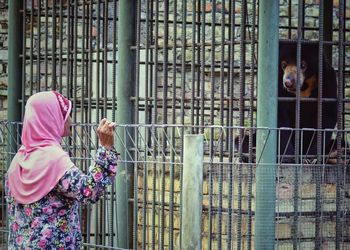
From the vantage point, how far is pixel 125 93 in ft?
21.0

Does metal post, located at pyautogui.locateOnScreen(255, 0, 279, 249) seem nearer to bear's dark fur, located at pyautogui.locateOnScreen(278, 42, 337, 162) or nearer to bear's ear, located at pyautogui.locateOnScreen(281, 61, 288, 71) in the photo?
bear's dark fur, located at pyautogui.locateOnScreen(278, 42, 337, 162)

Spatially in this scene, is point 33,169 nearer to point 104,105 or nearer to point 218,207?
point 218,207

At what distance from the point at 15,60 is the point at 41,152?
9.19 ft

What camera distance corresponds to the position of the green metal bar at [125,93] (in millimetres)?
6320

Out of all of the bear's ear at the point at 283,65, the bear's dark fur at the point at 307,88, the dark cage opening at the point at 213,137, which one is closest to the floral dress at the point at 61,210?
the dark cage opening at the point at 213,137

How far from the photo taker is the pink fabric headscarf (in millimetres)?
4582

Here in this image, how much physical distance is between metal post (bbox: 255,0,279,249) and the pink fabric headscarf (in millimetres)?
1200

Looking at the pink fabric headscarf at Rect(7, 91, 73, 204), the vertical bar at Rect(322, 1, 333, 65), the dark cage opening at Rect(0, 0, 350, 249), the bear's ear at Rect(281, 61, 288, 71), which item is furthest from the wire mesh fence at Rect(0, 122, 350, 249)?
the vertical bar at Rect(322, 1, 333, 65)

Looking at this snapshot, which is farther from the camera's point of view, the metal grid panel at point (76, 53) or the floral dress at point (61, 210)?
the metal grid panel at point (76, 53)

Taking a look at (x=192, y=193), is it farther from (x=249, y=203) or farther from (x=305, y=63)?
(x=305, y=63)

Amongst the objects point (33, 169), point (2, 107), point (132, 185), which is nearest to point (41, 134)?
point (33, 169)

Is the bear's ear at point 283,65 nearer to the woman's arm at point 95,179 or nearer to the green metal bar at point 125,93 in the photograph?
the green metal bar at point 125,93

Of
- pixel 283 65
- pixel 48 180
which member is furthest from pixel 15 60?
pixel 48 180

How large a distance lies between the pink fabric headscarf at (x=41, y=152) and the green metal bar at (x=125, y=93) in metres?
1.57
